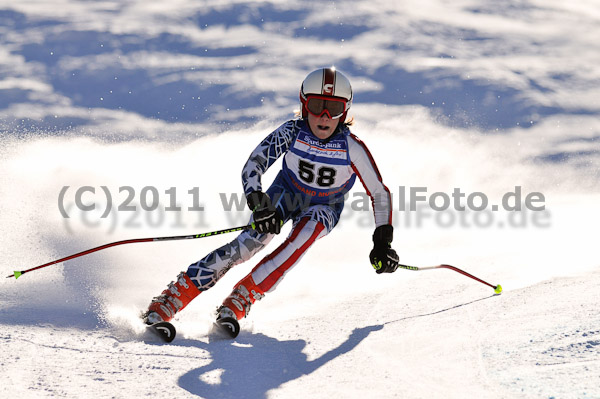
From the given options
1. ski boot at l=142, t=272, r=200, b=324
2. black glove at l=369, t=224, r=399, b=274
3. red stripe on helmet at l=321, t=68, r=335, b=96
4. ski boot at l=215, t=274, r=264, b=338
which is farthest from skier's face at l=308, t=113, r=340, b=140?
ski boot at l=142, t=272, r=200, b=324

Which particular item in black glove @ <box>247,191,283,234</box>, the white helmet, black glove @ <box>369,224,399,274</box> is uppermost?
the white helmet

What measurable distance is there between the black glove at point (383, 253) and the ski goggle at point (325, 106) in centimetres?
91

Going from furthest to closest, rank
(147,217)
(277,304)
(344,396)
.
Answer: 1. (147,217)
2. (277,304)
3. (344,396)

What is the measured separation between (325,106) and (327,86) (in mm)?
146

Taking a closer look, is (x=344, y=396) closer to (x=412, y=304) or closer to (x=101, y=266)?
(x=412, y=304)

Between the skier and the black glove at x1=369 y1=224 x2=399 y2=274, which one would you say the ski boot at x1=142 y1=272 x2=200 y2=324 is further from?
the black glove at x1=369 y1=224 x2=399 y2=274

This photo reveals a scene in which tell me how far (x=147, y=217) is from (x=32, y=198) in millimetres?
1307

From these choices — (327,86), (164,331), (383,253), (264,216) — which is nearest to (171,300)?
(164,331)

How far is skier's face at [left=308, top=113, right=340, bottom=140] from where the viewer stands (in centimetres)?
452

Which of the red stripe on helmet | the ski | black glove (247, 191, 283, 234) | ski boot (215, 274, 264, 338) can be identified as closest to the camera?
the ski

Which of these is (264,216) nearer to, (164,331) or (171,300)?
(171,300)

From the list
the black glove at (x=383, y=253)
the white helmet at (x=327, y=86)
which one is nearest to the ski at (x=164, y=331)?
the black glove at (x=383, y=253)

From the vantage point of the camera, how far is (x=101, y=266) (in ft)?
17.7

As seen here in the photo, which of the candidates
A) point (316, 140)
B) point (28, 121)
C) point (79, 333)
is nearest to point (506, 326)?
point (316, 140)
